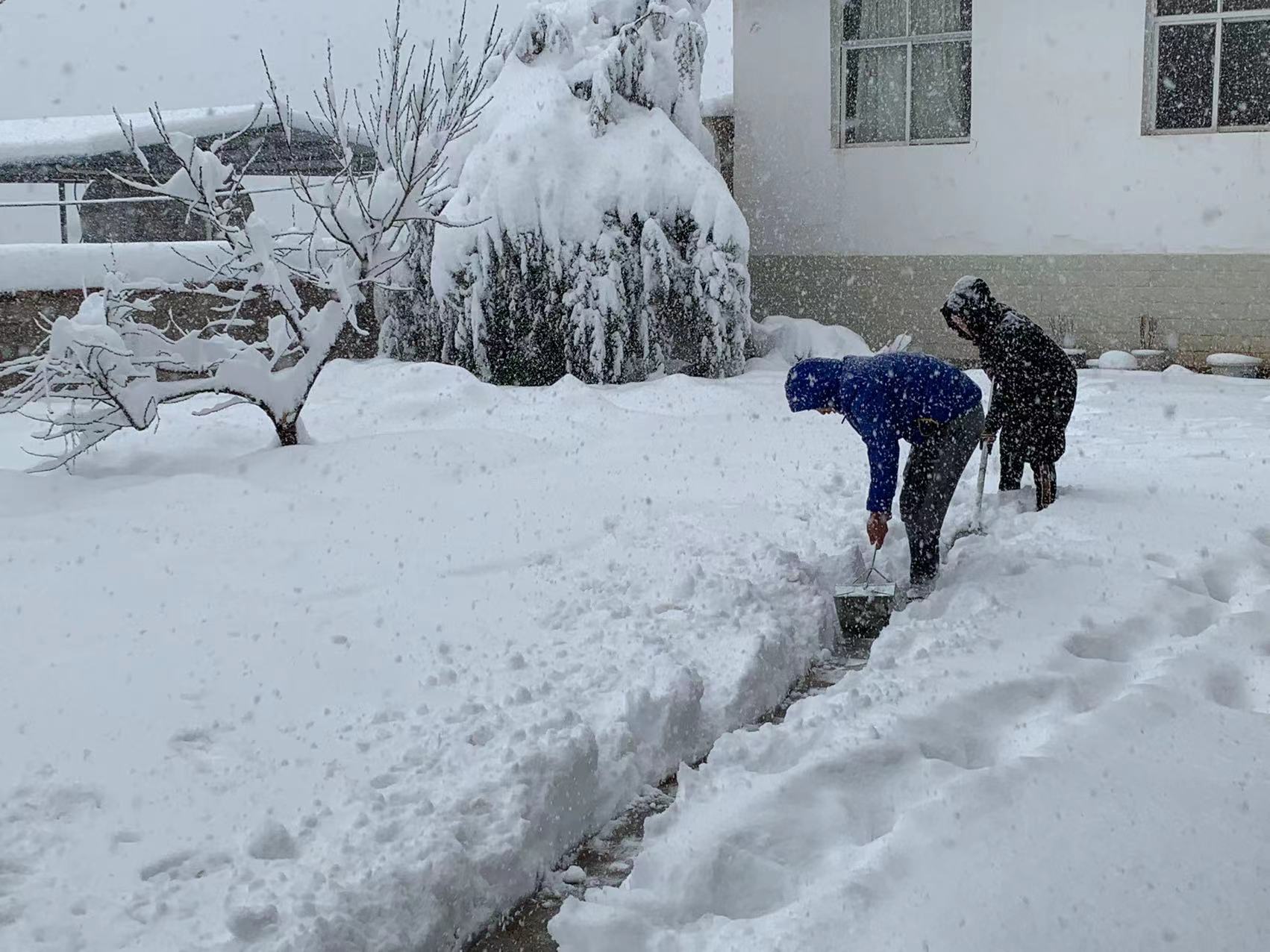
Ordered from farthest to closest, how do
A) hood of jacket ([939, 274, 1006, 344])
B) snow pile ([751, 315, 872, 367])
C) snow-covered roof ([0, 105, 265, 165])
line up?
snow-covered roof ([0, 105, 265, 165]) < snow pile ([751, 315, 872, 367]) < hood of jacket ([939, 274, 1006, 344])

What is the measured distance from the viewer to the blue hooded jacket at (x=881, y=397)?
4754 millimetres

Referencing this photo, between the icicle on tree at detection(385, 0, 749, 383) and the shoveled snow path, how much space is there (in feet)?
10.7

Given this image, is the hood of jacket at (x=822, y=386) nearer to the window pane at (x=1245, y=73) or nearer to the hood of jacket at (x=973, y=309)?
the hood of jacket at (x=973, y=309)

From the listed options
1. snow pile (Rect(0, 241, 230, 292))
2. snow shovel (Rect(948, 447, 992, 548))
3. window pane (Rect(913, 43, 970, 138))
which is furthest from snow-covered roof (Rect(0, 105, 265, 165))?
snow shovel (Rect(948, 447, 992, 548))

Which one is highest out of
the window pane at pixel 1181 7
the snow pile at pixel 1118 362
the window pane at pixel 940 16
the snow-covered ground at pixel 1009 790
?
the window pane at pixel 940 16

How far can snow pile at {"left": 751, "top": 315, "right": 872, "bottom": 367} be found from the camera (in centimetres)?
1212

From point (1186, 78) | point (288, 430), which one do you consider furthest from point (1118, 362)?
point (288, 430)

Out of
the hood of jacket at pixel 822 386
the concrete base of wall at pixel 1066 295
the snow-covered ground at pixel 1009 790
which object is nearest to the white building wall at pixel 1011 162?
the concrete base of wall at pixel 1066 295

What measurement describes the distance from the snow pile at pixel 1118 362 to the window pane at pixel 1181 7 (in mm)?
3253

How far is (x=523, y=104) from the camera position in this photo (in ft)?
38.0

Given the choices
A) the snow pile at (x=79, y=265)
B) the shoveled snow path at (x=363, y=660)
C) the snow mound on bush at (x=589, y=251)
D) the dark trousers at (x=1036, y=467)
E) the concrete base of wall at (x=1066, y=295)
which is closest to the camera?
the shoveled snow path at (x=363, y=660)

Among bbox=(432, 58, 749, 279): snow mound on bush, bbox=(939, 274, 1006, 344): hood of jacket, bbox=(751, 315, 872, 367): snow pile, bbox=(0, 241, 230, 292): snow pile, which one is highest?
bbox=(432, 58, 749, 279): snow mound on bush

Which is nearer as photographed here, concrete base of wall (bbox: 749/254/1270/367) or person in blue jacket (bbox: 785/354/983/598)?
person in blue jacket (bbox: 785/354/983/598)

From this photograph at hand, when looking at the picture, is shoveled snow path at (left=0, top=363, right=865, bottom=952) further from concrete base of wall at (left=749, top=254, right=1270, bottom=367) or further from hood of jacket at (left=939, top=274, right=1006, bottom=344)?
concrete base of wall at (left=749, top=254, right=1270, bottom=367)
